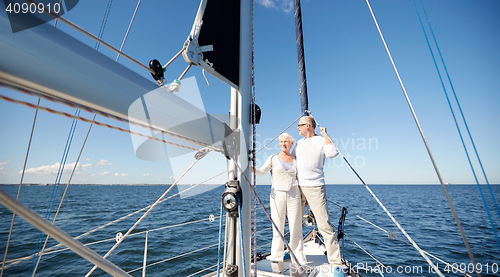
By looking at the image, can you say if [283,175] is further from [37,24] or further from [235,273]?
[37,24]

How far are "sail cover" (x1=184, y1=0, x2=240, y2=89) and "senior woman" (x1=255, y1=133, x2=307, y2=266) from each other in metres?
1.08

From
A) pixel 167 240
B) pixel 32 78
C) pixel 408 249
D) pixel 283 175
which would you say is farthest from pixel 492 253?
pixel 32 78

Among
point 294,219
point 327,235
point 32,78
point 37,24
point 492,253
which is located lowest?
point 492,253

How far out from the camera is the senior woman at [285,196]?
7.32 feet

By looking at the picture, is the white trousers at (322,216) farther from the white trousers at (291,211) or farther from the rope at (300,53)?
the rope at (300,53)

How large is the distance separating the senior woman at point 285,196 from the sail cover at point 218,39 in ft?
3.54

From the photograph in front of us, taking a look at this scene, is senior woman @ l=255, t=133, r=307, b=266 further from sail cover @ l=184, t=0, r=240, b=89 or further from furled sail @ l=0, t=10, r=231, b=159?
furled sail @ l=0, t=10, r=231, b=159

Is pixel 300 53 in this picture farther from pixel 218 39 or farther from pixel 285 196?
pixel 218 39

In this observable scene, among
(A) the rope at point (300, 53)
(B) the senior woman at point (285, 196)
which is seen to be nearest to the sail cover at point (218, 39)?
(B) the senior woman at point (285, 196)

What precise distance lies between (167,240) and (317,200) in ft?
20.5

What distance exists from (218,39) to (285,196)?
5.32 ft

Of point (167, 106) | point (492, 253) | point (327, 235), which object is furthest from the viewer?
point (492, 253)

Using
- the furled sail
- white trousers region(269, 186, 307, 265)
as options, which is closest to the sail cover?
the furled sail

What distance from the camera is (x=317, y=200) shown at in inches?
86.2
